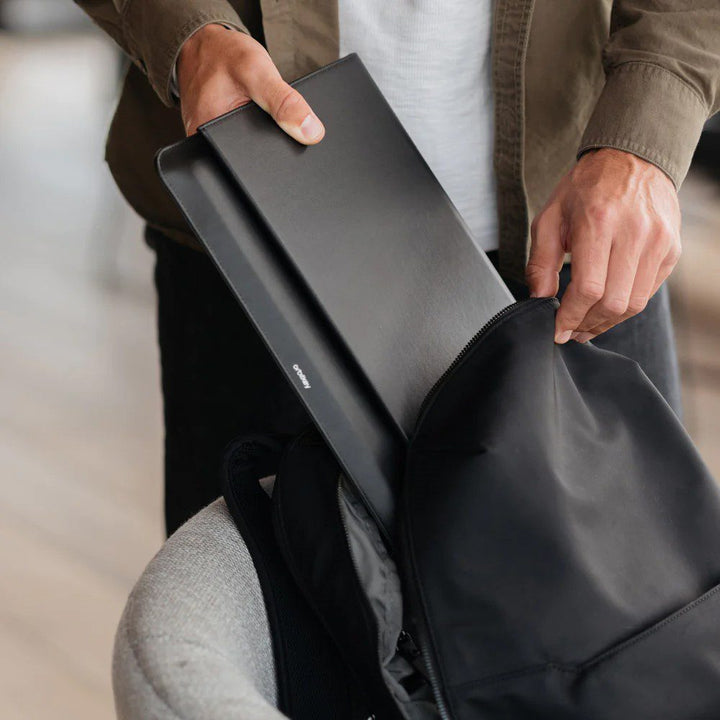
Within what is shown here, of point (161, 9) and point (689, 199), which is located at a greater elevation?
point (161, 9)

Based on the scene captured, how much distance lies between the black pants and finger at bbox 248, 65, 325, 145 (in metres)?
0.27

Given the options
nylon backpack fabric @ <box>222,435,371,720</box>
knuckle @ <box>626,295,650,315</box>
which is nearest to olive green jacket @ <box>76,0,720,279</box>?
knuckle @ <box>626,295,650,315</box>

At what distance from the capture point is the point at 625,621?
54cm

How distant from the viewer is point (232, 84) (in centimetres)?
65

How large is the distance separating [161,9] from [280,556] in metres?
0.40

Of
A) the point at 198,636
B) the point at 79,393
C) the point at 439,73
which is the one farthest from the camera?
the point at 79,393

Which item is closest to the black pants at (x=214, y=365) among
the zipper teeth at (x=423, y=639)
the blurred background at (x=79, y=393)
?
the zipper teeth at (x=423, y=639)

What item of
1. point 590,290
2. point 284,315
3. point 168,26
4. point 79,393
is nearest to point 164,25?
point 168,26

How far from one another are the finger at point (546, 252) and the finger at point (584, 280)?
0.03 metres

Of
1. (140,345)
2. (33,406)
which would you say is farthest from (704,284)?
(33,406)

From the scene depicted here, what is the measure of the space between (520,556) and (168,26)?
17.5 inches

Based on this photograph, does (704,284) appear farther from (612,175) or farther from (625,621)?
(625,621)

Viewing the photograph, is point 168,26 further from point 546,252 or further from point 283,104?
point 546,252

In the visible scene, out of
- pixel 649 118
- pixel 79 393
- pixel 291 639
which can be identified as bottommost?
pixel 79 393
